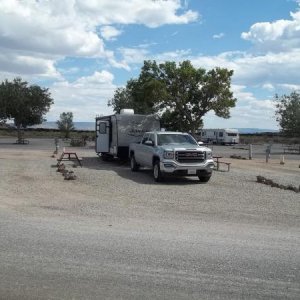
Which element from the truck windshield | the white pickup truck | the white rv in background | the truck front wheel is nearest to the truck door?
the truck windshield

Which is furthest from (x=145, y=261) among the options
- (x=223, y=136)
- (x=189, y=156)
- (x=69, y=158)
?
(x=223, y=136)

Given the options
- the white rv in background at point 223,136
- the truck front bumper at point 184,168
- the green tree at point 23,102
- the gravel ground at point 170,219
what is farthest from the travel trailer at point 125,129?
the white rv in background at point 223,136

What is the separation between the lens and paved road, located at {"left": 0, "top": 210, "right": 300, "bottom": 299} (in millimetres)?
5262

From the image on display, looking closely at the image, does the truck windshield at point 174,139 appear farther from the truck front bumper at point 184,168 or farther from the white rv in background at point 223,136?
the white rv in background at point 223,136

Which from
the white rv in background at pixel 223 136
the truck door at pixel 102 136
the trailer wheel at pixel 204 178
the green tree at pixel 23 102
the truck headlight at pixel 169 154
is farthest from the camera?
the white rv in background at pixel 223 136

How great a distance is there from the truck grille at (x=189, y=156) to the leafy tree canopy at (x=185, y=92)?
1666 cm

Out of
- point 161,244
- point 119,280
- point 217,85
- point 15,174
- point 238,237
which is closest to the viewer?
point 119,280

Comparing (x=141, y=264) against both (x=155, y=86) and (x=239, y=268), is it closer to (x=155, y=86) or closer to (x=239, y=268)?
(x=239, y=268)

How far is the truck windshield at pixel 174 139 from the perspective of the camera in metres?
18.9

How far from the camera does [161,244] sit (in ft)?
24.0

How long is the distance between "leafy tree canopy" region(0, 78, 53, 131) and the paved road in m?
48.1

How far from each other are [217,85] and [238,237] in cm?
2618

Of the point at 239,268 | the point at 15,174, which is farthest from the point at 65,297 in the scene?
the point at 15,174

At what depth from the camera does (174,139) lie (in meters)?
19.1
